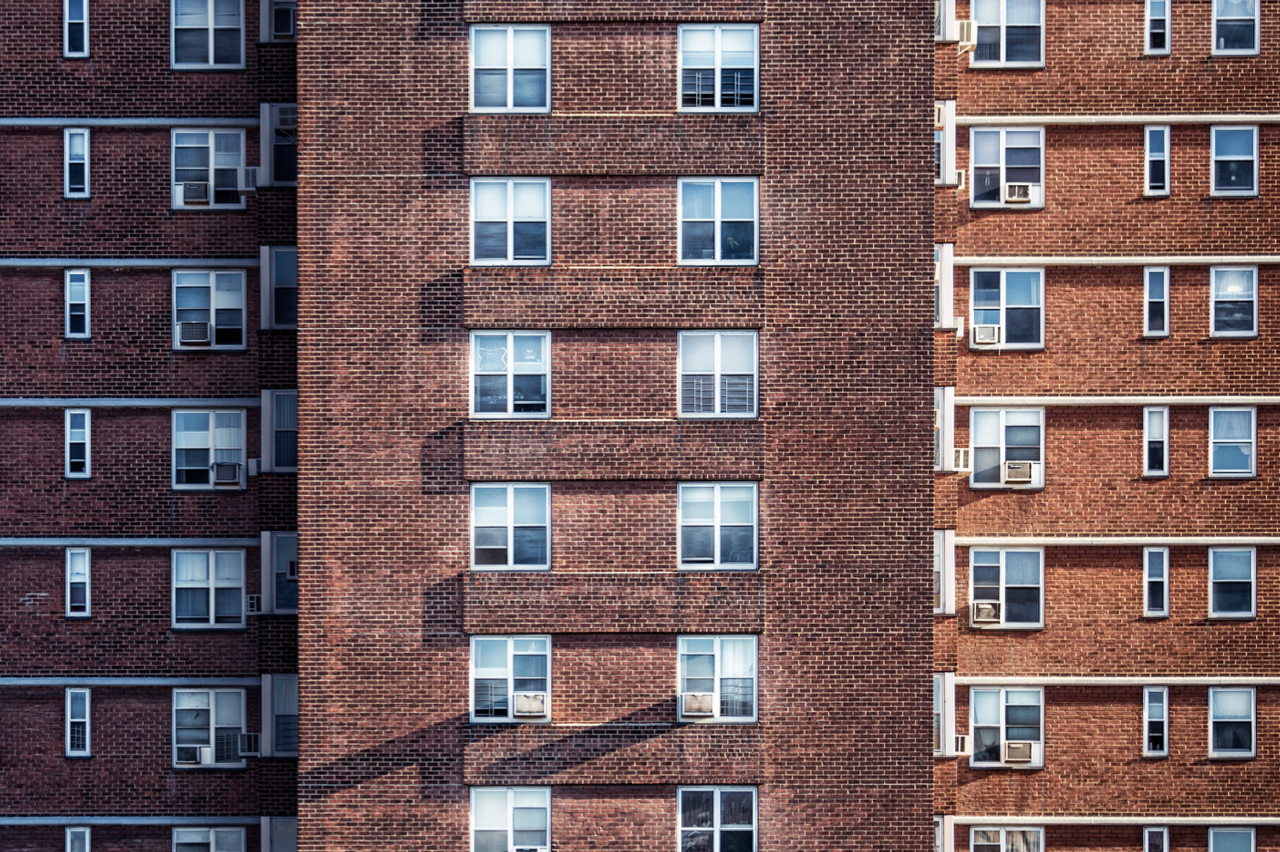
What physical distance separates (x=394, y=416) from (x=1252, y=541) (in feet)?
56.1

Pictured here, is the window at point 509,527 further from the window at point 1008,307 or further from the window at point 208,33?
the window at point 208,33

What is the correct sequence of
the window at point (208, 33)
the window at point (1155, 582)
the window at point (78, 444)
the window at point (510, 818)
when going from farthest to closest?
the window at point (208, 33) < the window at point (78, 444) < the window at point (1155, 582) < the window at point (510, 818)

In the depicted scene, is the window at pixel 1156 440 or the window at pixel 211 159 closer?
the window at pixel 1156 440

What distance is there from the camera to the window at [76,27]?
21.2m

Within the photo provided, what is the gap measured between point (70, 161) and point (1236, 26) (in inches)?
943

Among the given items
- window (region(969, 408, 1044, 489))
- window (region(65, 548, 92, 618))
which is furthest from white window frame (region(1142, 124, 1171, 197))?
window (region(65, 548, 92, 618))

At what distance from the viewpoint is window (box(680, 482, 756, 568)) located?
19.1 meters

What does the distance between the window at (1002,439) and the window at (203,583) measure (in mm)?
15120

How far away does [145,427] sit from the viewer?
21.3 metres

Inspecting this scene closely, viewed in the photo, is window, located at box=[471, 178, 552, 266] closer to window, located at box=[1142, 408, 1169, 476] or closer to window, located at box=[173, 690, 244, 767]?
window, located at box=[173, 690, 244, 767]

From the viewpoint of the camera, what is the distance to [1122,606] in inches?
830

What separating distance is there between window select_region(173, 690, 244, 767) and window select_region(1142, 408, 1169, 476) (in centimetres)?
1898

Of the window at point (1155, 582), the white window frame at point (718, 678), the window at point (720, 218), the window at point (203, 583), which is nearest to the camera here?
the white window frame at point (718, 678)

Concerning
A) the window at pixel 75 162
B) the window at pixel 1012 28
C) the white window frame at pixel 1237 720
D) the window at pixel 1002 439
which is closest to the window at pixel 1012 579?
the window at pixel 1002 439
